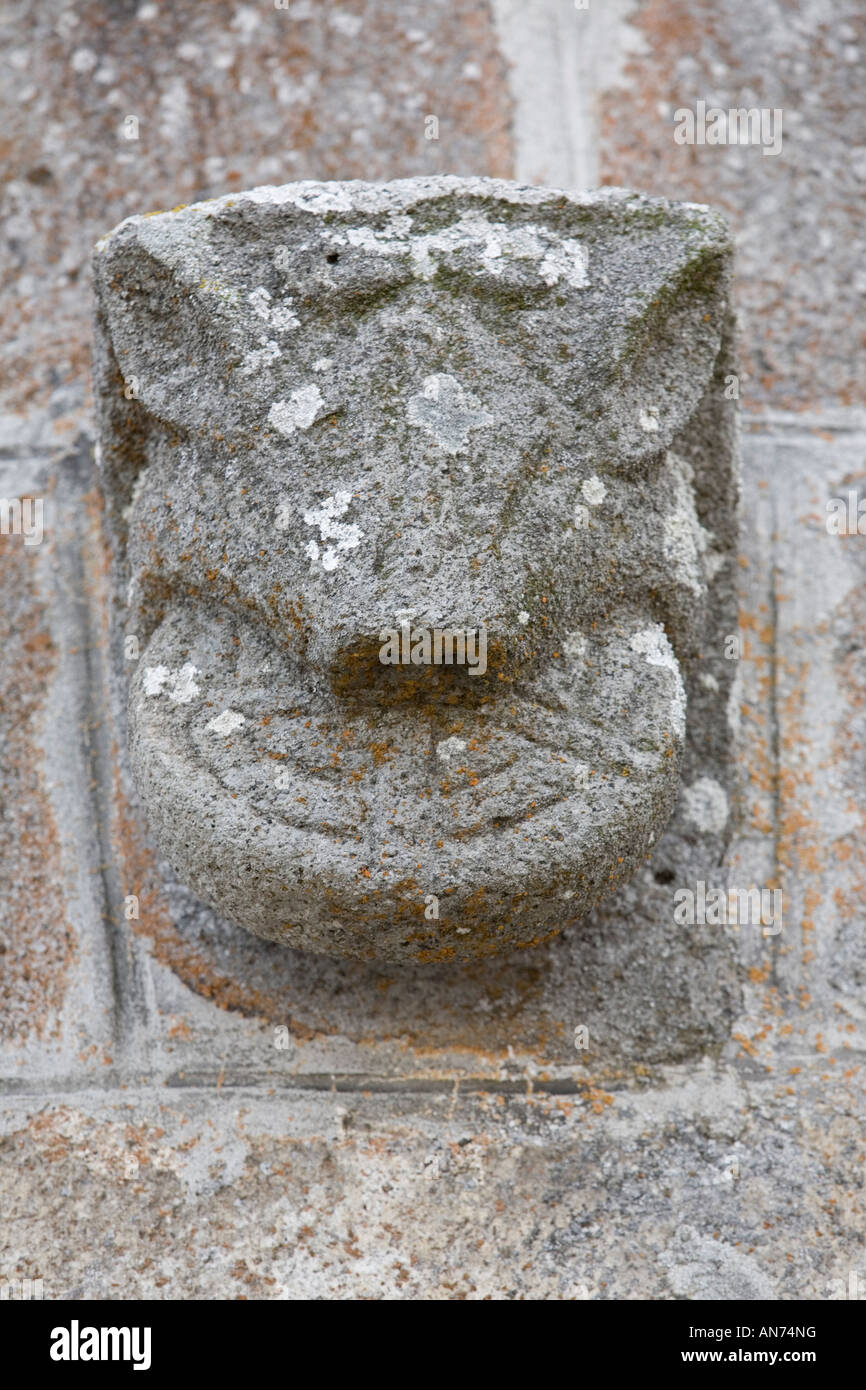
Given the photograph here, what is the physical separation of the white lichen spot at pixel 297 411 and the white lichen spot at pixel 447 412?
0.11 metres

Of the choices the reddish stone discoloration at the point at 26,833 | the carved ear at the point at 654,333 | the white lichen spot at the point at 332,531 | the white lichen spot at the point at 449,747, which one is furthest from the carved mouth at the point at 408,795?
the reddish stone discoloration at the point at 26,833

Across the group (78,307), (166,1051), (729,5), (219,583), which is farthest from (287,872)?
(729,5)

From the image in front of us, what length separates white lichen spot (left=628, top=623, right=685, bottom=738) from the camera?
155 centimetres

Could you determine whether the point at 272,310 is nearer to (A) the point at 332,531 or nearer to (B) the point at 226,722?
(A) the point at 332,531

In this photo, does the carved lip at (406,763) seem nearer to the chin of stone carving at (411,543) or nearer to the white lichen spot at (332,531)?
the chin of stone carving at (411,543)

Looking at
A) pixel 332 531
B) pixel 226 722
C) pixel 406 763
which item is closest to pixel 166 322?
pixel 332 531

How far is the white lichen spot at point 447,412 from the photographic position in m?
1.48

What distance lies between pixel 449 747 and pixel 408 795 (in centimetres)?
7

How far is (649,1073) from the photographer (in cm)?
172

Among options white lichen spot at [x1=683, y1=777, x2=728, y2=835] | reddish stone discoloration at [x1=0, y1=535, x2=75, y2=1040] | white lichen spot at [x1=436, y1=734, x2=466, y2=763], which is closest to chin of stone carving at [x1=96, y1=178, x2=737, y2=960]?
white lichen spot at [x1=436, y1=734, x2=466, y2=763]

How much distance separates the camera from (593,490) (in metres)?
1.55

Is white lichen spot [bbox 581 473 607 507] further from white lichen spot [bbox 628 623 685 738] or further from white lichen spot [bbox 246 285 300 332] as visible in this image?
white lichen spot [bbox 246 285 300 332]

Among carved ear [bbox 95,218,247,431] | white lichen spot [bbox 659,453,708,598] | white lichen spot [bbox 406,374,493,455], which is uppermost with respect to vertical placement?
carved ear [bbox 95,218,247,431]

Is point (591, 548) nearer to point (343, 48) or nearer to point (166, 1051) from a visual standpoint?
point (166, 1051)
